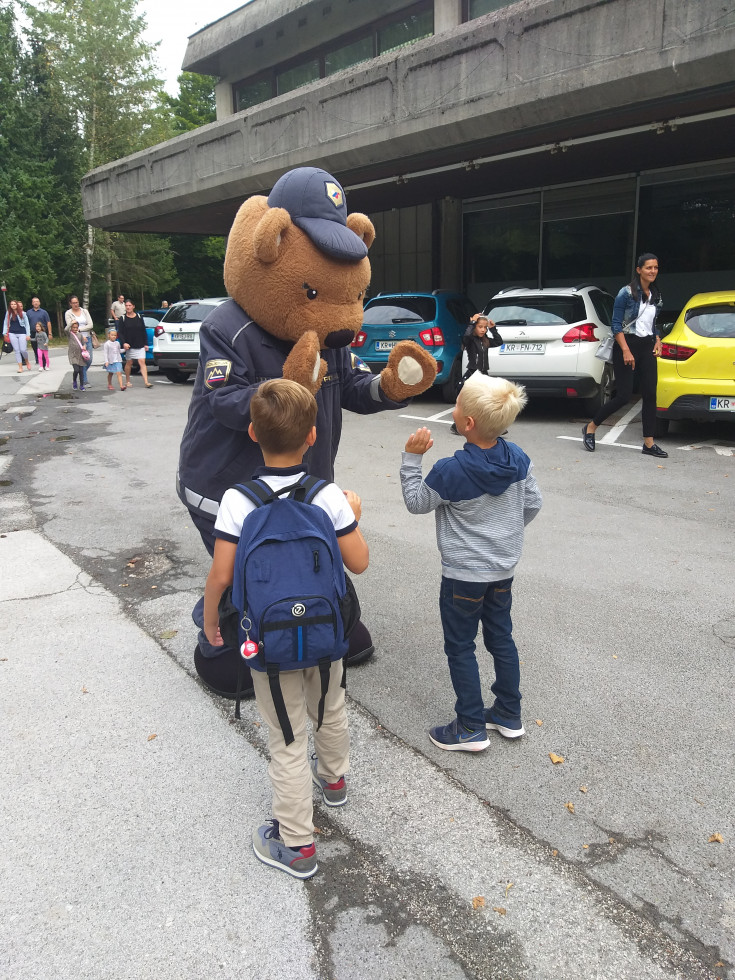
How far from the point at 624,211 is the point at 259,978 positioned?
17.6 metres

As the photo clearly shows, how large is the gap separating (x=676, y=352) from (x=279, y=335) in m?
6.63

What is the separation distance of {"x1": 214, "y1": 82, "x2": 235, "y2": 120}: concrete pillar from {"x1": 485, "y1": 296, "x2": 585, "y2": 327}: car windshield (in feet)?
58.1

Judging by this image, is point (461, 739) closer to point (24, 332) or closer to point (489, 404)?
point (489, 404)

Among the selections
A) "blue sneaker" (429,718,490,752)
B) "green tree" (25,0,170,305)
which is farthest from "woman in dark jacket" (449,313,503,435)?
"green tree" (25,0,170,305)

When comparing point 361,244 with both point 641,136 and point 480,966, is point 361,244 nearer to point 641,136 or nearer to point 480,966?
point 480,966

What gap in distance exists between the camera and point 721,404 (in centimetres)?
806

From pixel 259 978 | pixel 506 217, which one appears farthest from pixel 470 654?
pixel 506 217

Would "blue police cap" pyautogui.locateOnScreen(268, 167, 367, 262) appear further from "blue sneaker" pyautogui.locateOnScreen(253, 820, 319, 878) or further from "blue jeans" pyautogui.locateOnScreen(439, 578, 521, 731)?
"blue sneaker" pyautogui.locateOnScreen(253, 820, 319, 878)

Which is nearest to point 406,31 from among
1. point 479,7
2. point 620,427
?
point 479,7

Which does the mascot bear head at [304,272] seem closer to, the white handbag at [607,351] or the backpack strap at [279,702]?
the backpack strap at [279,702]

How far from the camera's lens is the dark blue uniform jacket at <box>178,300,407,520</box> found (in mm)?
2840

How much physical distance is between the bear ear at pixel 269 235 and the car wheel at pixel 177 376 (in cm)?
1417

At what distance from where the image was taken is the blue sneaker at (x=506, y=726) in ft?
9.78

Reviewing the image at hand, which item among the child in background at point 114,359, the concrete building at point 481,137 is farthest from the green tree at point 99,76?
the child in background at point 114,359
